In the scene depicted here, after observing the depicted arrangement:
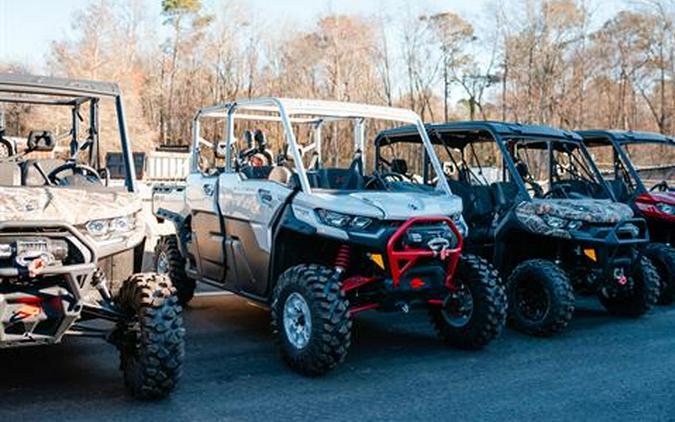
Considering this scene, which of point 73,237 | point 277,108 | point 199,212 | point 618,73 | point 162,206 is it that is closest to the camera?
point 73,237

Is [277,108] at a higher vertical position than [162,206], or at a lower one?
higher

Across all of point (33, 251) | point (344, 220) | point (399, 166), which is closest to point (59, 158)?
point (33, 251)

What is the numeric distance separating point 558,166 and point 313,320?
5063 millimetres

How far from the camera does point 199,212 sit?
7723 mm

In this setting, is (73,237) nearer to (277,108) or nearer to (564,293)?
(277,108)

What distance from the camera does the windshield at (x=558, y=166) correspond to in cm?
898

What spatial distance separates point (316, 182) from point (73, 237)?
2908mm

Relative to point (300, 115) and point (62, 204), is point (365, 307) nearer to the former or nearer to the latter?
point (300, 115)

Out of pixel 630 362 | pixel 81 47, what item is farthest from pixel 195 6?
pixel 630 362

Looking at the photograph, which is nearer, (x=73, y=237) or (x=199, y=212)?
(x=73, y=237)

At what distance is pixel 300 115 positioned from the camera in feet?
23.7

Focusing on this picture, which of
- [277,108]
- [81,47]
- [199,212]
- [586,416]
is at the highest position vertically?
[81,47]

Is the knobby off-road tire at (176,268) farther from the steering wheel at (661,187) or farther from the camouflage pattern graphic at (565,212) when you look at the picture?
the steering wheel at (661,187)

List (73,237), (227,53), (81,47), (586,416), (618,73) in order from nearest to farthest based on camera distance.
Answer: (73,237) < (586,416) < (81,47) < (227,53) < (618,73)
